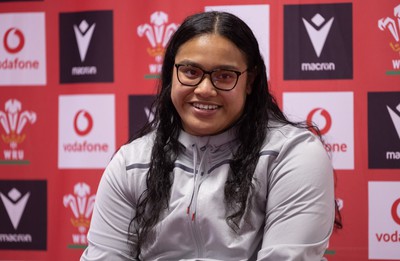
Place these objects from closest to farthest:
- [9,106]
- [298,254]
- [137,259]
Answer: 1. [298,254]
2. [137,259]
3. [9,106]

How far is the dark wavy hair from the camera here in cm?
137

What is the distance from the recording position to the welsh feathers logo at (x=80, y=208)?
2.34 m

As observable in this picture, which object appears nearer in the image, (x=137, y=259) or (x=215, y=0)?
(x=137, y=259)

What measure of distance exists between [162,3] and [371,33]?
805 mm

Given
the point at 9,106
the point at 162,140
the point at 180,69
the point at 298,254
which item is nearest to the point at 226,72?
the point at 180,69

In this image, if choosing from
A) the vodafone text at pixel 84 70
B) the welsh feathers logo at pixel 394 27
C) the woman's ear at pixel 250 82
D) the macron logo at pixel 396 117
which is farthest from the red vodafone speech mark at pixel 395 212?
the vodafone text at pixel 84 70

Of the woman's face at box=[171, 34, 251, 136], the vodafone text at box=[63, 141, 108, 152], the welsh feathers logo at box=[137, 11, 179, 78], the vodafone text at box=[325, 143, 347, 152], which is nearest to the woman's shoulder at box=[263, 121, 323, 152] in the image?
the woman's face at box=[171, 34, 251, 136]

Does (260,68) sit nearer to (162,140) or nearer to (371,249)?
(162,140)

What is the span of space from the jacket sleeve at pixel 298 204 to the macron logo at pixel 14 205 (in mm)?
1396

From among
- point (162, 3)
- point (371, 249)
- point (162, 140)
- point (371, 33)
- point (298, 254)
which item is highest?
point (162, 3)

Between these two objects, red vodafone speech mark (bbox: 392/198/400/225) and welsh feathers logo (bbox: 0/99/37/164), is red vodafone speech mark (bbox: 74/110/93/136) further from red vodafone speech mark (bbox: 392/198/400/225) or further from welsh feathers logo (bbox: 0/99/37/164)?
red vodafone speech mark (bbox: 392/198/400/225)

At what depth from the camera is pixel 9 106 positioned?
241cm

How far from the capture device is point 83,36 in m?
2.32

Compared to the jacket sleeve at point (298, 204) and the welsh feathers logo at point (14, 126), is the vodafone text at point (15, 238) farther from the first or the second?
the jacket sleeve at point (298, 204)
